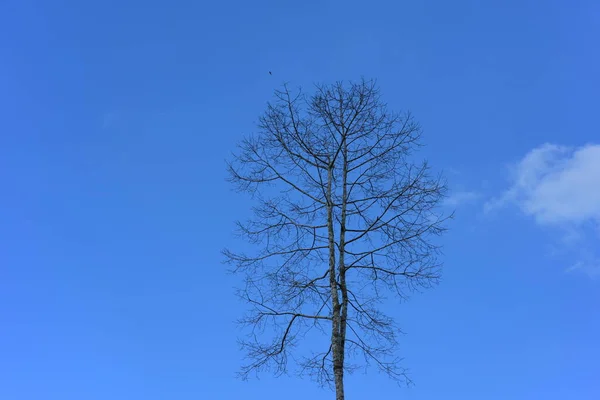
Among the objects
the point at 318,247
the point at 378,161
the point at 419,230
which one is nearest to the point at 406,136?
the point at 378,161

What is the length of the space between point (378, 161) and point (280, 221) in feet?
6.48

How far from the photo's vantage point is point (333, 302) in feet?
29.6

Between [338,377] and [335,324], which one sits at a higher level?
[335,324]

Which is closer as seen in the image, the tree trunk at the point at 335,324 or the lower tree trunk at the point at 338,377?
the lower tree trunk at the point at 338,377

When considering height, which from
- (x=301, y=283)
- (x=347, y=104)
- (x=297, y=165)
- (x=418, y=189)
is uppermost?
(x=347, y=104)

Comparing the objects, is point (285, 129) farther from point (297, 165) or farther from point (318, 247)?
point (318, 247)

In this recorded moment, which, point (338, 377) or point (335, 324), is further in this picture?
point (335, 324)

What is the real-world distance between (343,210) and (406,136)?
1.77 meters

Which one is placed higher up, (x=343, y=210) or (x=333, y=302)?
(x=343, y=210)

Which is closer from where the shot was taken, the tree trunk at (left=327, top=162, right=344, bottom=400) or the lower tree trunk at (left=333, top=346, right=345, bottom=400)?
the lower tree trunk at (left=333, top=346, right=345, bottom=400)

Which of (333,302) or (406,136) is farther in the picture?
(406,136)

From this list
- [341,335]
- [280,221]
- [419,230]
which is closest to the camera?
[341,335]

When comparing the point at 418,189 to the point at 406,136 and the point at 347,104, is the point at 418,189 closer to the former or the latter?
the point at 406,136

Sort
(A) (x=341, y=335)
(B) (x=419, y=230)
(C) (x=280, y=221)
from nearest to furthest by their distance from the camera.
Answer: (A) (x=341, y=335) → (B) (x=419, y=230) → (C) (x=280, y=221)
